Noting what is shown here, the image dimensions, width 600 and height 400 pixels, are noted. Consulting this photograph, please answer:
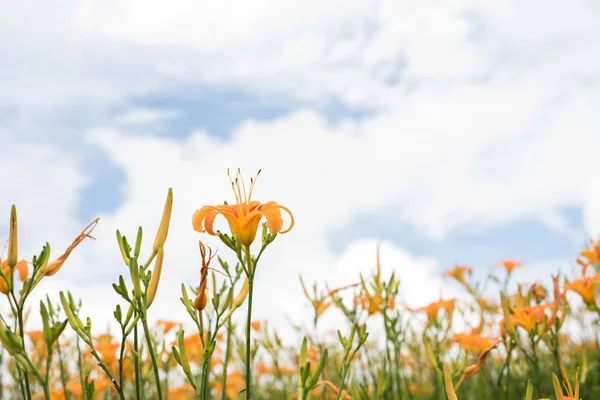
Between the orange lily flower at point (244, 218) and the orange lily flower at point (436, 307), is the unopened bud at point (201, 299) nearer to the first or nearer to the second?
the orange lily flower at point (244, 218)

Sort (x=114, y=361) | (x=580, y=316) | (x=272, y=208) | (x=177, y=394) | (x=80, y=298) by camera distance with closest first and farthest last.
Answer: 1. (x=272, y=208)
2. (x=80, y=298)
3. (x=114, y=361)
4. (x=177, y=394)
5. (x=580, y=316)

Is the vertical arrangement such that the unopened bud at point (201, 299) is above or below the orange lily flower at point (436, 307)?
below

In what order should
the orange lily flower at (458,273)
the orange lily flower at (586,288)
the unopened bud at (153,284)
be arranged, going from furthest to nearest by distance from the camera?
the orange lily flower at (458,273) < the orange lily flower at (586,288) < the unopened bud at (153,284)

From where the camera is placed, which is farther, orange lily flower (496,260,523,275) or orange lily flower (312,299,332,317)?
orange lily flower (496,260,523,275)

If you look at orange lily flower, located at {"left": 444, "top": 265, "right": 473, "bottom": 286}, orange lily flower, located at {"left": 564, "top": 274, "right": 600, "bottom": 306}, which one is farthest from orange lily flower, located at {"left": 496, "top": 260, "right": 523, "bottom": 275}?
orange lily flower, located at {"left": 564, "top": 274, "right": 600, "bottom": 306}

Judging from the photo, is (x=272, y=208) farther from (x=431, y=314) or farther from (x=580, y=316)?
(x=580, y=316)

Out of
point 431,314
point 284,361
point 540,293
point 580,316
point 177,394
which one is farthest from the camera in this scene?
point 580,316

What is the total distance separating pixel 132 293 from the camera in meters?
1.85

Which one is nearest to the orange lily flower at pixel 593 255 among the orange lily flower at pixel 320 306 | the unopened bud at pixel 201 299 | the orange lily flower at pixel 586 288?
the orange lily flower at pixel 586 288

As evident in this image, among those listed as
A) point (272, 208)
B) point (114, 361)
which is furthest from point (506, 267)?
point (272, 208)

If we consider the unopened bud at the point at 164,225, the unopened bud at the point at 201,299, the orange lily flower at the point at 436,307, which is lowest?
the unopened bud at the point at 201,299

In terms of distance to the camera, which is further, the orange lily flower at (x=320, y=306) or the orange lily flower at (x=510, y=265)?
the orange lily flower at (x=510, y=265)

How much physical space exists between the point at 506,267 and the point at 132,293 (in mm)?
4354

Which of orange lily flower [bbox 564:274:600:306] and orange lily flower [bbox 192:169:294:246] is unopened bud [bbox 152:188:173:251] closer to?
orange lily flower [bbox 192:169:294:246]
